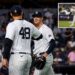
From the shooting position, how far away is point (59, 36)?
11352mm

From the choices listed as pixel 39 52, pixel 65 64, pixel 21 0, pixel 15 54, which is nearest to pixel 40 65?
pixel 39 52

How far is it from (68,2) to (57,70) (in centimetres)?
179

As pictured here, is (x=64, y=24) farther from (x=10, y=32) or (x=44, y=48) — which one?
(x=10, y=32)

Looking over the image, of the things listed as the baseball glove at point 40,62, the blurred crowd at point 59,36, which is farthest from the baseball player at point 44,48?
the blurred crowd at point 59,36

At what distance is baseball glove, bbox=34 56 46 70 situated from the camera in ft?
22.8

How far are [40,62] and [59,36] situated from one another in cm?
437

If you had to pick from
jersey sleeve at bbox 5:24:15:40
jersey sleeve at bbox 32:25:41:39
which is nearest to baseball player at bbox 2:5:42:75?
jersey sleeve at bbox 5:24:15:40

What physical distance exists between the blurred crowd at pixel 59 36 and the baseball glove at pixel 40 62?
133 inches

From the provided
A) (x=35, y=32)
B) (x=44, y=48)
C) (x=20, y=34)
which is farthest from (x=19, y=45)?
(x=44, y=48)

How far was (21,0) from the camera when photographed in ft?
36.7

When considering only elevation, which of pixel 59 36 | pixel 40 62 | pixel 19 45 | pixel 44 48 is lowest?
pixel 59 36

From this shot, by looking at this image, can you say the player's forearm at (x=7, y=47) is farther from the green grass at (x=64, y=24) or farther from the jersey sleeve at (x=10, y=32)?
the green grass at (x=64, y=24)

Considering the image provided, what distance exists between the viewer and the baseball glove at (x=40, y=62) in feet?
22.8

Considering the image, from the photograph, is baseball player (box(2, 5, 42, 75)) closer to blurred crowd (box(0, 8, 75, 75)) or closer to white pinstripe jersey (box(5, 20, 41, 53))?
white pinstripe jersey (box(5, 20, 41, 53))
